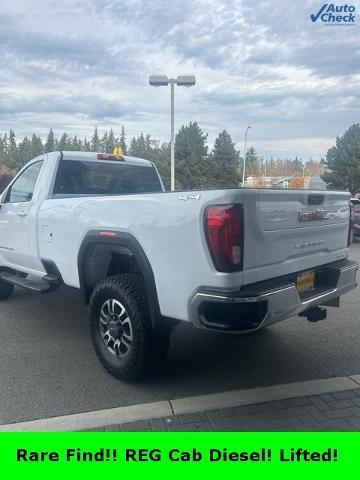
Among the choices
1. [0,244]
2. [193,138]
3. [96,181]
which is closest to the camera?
[96,181]

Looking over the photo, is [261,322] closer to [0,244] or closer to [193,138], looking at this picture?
[0,244]

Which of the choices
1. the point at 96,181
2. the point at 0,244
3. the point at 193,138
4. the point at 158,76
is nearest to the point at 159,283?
the point at 96,181

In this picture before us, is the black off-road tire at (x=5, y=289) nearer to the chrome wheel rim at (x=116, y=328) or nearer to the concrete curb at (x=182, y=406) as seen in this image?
the chrome wheel rim at (x=116, y=328)

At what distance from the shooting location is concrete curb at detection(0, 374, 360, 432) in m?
3.20

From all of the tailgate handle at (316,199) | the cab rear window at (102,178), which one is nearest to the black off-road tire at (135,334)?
the tailgate handle at (316,199)

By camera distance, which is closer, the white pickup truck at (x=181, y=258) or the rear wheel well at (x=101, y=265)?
the white pickup truck at (x=181, y=258)

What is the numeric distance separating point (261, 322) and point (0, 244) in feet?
14.1

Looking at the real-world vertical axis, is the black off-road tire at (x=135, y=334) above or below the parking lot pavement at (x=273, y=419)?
above

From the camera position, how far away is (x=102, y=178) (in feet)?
18.8

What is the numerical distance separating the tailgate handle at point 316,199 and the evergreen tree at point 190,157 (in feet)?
91.1

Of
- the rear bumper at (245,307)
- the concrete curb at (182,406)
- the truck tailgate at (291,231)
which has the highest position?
the truck tailgate at (291,231)

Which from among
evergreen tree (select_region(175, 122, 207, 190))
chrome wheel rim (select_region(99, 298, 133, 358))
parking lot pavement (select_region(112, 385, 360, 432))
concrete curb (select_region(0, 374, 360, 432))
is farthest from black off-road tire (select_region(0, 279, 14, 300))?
evergreen tree (select_region(175, 122, 207, 190))

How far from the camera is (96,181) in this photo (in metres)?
5.68

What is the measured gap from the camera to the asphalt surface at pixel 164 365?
12.0 feet
